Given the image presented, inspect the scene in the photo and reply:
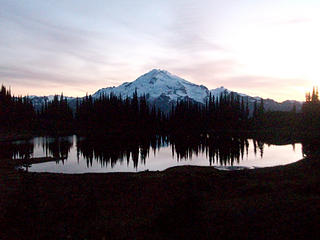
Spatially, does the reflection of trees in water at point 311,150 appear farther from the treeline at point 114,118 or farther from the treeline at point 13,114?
the treeline at point 13,114

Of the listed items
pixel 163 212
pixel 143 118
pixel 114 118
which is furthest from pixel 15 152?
pixel 143 118

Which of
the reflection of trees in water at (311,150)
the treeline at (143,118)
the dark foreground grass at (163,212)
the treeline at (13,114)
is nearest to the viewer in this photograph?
the dark foreground grass at (163,212)

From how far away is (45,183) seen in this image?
2986 cm

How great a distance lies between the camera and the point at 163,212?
16.0 metres

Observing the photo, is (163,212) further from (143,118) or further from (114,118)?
(143,118)

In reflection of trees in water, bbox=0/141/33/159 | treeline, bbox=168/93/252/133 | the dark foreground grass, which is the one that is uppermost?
treeline, bbox=168/93/252/133

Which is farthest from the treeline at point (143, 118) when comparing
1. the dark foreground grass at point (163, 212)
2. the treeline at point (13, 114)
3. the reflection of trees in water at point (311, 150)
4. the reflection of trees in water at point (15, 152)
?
the dark foreground grass at point (163, 212)

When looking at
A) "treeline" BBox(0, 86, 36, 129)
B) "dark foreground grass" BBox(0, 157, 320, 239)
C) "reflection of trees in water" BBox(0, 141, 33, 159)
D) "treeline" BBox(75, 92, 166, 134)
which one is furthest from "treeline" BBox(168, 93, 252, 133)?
"dark foreground grass" BBox(0, 157, 320, 239)

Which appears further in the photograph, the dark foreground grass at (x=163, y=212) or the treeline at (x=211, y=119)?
the treeline at (x=211, y=119)

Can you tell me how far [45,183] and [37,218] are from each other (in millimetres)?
12891

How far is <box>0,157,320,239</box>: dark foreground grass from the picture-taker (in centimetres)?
1400

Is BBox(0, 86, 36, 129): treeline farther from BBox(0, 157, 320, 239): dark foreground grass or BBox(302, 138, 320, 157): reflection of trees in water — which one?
BBox(0, 157, 320, 239): dark foreground grass

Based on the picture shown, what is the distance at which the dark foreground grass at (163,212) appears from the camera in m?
14.0

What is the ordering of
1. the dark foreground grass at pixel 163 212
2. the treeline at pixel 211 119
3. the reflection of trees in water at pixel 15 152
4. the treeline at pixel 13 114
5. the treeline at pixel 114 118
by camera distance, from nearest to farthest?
the dark foreground grass at pixel 163 212 < the reflection of trees in water at pixel 15 152 < the treeline at pixel 13 114 < the treeline at pixel 114 118 < the treeline at pixel 211 119
